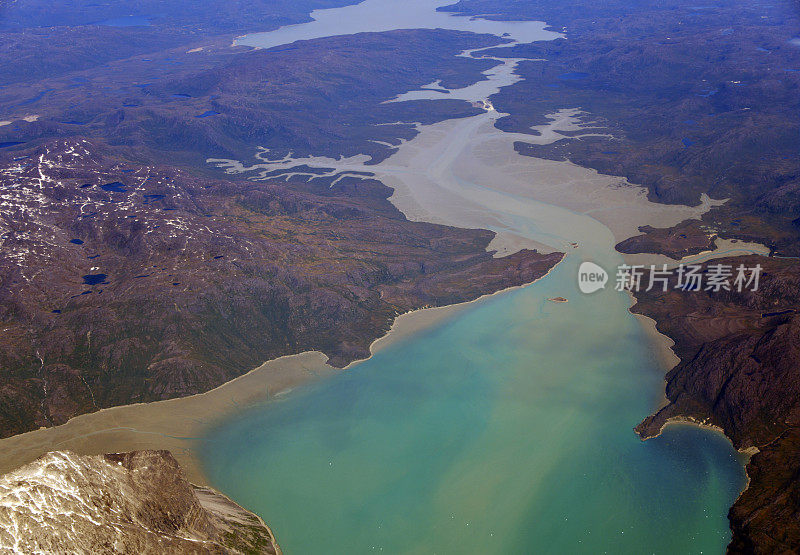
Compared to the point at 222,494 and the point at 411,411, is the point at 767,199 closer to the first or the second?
the point at 411,411

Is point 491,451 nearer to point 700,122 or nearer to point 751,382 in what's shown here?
point 751,382

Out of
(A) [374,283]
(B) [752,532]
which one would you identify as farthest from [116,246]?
(B) [752,532]

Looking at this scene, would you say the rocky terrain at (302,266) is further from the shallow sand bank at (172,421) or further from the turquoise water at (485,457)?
the turquoise water at (485,457)

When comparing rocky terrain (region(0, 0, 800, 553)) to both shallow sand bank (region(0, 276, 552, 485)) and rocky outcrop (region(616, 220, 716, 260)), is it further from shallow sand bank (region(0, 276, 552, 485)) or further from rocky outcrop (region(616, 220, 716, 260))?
shallow sand bank (region(0, 276, 552, 485))

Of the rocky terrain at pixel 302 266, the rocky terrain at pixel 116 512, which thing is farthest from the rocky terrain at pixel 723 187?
the rocky terrain at pixel 116 512

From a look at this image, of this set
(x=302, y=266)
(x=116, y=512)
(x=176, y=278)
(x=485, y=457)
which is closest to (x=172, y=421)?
(x=176, y=278)

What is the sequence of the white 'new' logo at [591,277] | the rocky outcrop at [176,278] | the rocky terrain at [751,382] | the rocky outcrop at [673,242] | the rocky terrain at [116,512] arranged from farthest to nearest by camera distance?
1. the rocky outcrop at [673,242]
2. the white 'new' logo at [591,277]
3. the rocky outcrop at [176,278]
4. the rocky terrain at [751,382]
5. the rocky terrain at [116,512]

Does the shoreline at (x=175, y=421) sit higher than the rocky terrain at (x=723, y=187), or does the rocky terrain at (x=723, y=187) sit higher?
the rocky terrain at (x=723, y=187)
